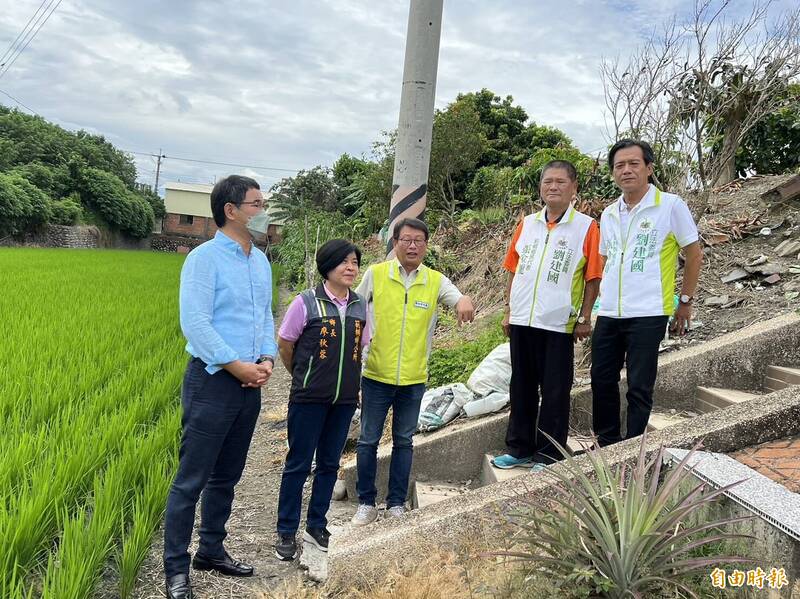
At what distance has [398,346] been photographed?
10.0ft

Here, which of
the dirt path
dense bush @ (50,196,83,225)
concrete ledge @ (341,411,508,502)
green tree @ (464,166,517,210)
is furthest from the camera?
dense bush @ (50,196,83,225)

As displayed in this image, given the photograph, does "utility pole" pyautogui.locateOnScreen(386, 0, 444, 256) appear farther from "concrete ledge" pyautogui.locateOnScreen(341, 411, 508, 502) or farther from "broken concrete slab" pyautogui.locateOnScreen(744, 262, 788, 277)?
"broken concrete slab" pyautogui.locateOnScreen(744, 262, 788, 277)

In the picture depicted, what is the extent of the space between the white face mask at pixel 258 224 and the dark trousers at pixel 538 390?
147cm

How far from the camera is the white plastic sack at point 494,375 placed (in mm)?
4012

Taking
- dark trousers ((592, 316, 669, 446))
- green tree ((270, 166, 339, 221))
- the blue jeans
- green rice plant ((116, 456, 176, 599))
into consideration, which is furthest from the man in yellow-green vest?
green tree ((270, 166, 339, 221))

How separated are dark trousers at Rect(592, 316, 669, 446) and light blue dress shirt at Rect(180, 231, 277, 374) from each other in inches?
66.6

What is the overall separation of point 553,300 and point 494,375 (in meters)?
1.04

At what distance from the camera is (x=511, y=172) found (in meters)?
11.2

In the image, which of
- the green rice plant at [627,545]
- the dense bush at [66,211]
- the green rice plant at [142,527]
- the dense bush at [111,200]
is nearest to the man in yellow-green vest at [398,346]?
the green rice plant at [142,527]

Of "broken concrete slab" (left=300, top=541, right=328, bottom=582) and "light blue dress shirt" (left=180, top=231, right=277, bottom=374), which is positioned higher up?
"light blue dress shirt" (left=180, top=231, right=277, bottom=374)

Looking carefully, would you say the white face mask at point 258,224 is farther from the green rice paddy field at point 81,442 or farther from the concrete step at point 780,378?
the concrete step at point 780,378

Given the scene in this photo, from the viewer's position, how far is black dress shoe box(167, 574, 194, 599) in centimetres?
238

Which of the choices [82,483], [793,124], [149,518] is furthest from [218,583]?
[793,124]

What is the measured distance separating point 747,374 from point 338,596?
2850 mm
